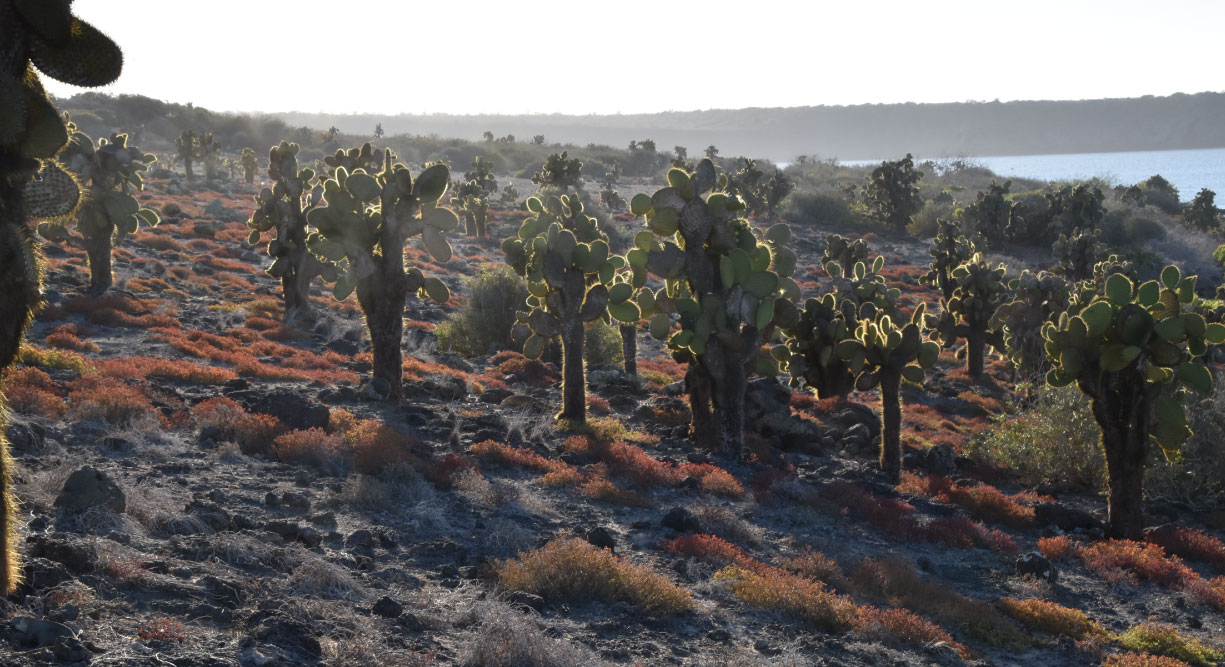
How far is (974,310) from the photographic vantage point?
85.9 feet

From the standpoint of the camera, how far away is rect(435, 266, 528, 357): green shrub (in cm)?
2462

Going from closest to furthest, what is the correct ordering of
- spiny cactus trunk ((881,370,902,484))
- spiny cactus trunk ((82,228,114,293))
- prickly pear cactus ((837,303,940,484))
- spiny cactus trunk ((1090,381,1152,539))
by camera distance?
spiny cactus trunk ((1090,381,1152,539)), prickly pear cactus ((837,303,940,484)), spiny cactus trunk ((881,370,902,484)), spiny cactus trunk ((82,228,114,293))

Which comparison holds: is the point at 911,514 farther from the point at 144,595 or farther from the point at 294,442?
the point at 144,595

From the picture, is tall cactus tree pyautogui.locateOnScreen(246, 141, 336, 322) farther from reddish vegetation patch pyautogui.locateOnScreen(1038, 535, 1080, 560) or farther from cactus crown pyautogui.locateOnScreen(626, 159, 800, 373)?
reddish vegetation patch pyautogui.locateOnScreen(1038, 535, 1080, 560)

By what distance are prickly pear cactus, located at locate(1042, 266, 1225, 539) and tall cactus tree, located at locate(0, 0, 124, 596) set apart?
1264cm

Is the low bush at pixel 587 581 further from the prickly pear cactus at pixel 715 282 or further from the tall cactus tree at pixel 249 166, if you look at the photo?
the tall cactus tree at pixel 249 166

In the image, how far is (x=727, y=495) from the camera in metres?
13.4

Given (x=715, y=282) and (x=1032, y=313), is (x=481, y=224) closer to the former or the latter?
(x=1032, y=313)

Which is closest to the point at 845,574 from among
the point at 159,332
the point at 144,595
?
the point at 144,595

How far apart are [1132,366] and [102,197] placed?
23884 mm

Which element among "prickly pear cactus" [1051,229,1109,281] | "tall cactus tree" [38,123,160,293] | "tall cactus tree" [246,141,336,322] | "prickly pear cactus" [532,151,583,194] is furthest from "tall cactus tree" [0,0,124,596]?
"prickly pear cactus" [532,151,583,194]

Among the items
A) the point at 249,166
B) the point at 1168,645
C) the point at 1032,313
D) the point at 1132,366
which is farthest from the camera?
the point at 249,166

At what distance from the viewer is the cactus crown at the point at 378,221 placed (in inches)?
648

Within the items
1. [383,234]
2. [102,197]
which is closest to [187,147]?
[102,197]
